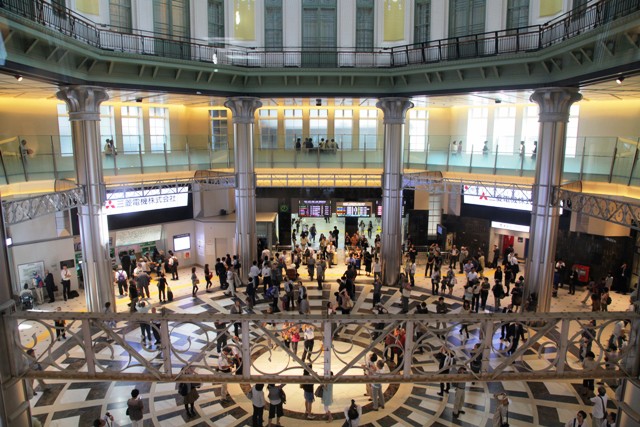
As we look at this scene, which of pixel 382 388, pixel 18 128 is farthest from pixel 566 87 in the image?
pixel 18 128

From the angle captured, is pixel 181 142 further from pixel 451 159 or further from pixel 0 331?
pixel 0 331

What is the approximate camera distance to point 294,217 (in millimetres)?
29953

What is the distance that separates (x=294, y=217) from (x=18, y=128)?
16.4 m

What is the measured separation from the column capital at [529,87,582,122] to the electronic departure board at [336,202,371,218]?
36.9 ft

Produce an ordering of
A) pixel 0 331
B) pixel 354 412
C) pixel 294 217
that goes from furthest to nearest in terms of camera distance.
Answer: pixel 294 217, pixel 354 412, pixel 0 331

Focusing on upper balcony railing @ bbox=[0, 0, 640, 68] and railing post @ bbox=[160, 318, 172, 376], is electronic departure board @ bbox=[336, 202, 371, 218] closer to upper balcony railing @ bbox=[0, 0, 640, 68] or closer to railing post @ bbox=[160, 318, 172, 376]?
upper balcony railing @ bbox=[0, 0, 640, 68]

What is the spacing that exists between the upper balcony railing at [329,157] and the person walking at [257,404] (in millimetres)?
8127

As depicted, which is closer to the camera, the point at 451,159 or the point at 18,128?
the point at 18,128

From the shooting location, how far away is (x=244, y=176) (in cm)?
1995

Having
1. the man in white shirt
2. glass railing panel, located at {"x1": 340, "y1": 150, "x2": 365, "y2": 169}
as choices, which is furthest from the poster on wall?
the man in white shirt

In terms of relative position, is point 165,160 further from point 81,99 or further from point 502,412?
point 502,412

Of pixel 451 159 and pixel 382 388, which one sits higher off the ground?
pixel 451 159

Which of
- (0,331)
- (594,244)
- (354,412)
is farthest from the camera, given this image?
(594,244)

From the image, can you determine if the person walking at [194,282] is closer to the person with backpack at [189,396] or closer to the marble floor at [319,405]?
the marble floor at [319,405]
